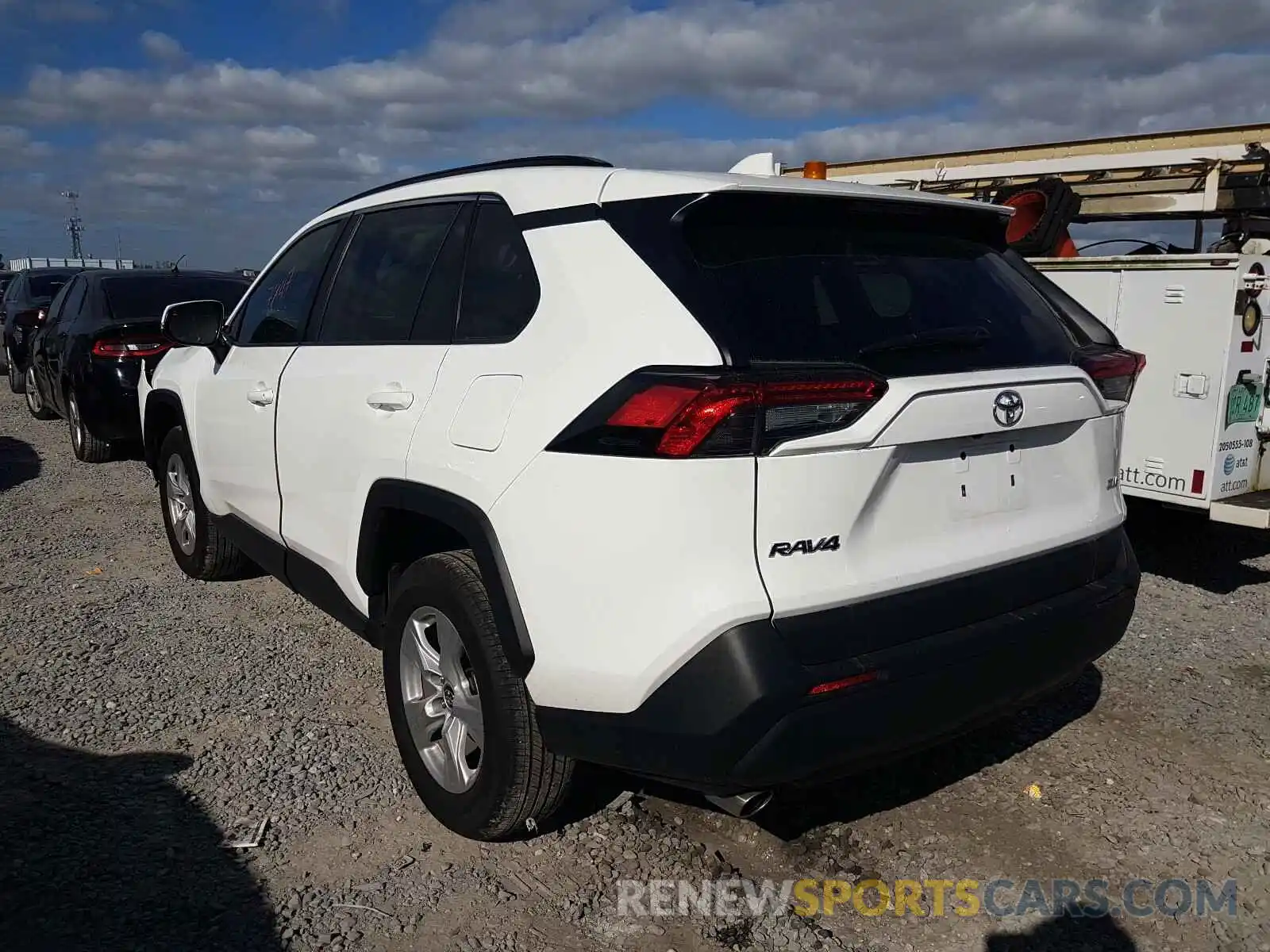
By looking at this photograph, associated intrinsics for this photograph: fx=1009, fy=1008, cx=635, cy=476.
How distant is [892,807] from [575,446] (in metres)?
1.71

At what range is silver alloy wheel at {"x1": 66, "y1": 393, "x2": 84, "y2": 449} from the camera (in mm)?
8203

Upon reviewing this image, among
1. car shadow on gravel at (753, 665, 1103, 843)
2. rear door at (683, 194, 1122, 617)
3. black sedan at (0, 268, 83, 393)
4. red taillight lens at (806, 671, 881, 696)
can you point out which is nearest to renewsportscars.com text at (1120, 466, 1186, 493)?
car shadow on gravel at (753, 665, 1103, 843)

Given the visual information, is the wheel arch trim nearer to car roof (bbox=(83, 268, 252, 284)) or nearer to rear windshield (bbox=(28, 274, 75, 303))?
car roof (bbox=(83, 268, 252, 284))

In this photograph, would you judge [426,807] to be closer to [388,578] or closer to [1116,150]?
[388,578]

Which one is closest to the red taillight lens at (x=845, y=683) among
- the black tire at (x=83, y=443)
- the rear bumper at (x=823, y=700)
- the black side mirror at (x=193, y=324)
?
the rear bumper at (x=823, y=700)

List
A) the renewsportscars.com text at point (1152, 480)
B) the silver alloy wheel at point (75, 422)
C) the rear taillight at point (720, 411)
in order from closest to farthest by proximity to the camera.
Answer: the rear taillight at point (720, 411), the renewsportscars.com text at point (1152, 480), the silver alloy wheel at point (75, 422)

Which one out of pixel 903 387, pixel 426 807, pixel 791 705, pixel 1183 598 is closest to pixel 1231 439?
pixel 1183 598

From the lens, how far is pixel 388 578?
3287mm

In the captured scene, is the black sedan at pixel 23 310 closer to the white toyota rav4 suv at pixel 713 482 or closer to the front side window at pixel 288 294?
the front side window at pixel 288 294

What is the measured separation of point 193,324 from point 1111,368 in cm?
381

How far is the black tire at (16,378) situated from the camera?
12558mm

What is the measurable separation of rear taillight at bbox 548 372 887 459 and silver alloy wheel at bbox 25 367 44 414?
1038 centimetres

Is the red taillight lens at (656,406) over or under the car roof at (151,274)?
under

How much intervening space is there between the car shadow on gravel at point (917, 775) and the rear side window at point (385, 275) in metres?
A: 1.91
